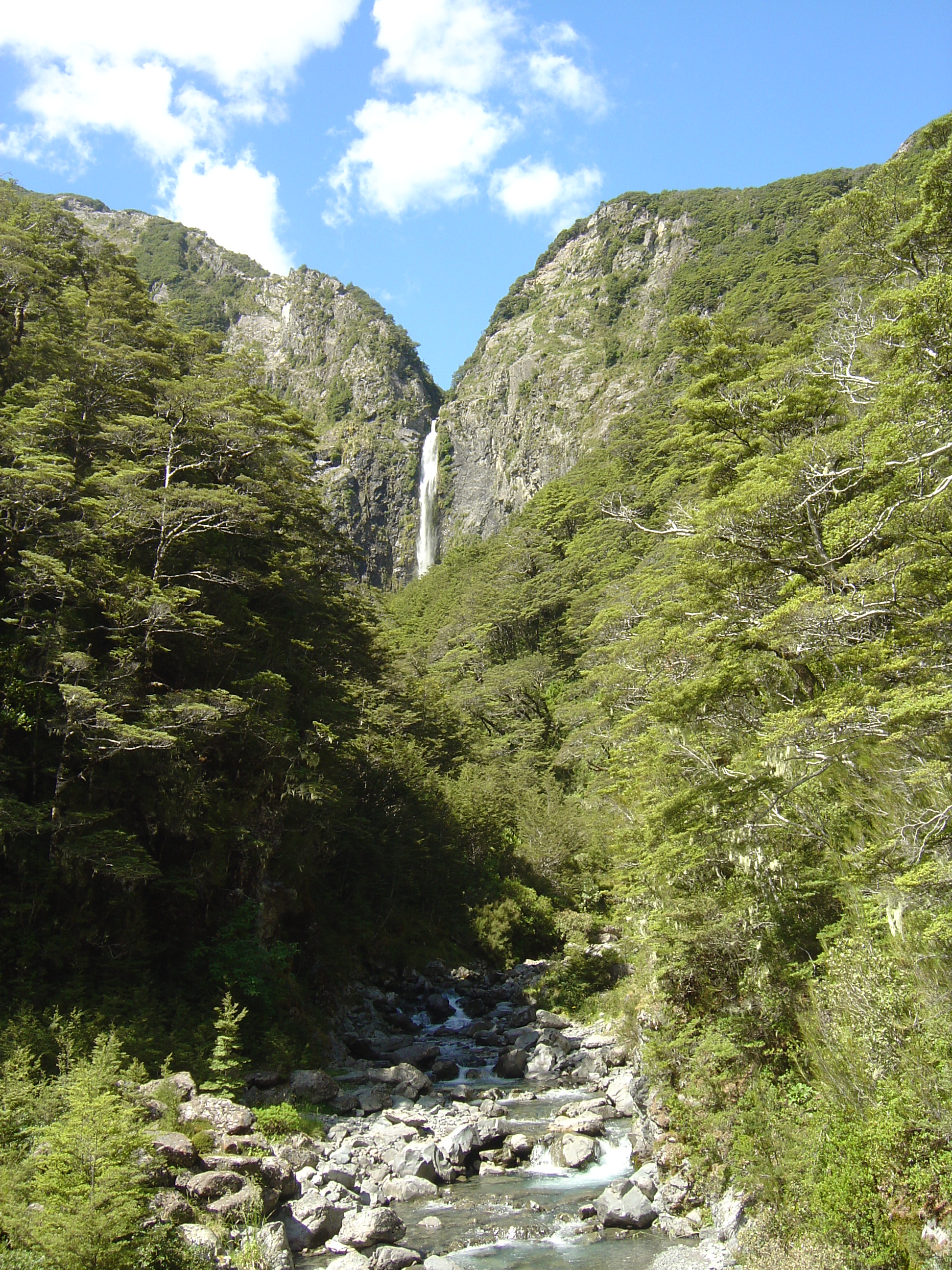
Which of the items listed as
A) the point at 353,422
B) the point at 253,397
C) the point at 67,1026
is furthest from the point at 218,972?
the point at 353,422

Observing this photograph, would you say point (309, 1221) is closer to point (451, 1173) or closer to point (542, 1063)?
point (451, 1173)

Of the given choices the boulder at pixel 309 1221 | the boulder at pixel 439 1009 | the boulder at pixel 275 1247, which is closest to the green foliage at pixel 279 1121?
the boulder at pixel 309 1221

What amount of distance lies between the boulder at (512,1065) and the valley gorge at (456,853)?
0.37 ft

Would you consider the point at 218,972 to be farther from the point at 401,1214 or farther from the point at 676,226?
the point at 676,226

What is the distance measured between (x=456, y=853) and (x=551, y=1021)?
11198 millimetres

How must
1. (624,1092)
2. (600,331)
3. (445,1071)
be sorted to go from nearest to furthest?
1. (624,1092)
2. (445,1071)
3. (600,331)

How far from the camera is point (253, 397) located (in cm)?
2198

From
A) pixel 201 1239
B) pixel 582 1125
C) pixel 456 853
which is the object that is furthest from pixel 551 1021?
pixel 201 1239

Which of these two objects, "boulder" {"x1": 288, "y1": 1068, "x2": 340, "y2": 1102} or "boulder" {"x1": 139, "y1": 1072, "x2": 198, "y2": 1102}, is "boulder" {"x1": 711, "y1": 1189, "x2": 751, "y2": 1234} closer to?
"boulder" {"x1": 139, "y1": 1072, "x2": 198, "y2": 1102}

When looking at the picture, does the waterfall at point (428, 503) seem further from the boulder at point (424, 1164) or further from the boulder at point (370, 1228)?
the boulder at point (370, 1228)

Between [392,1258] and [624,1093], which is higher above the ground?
[392,1258]

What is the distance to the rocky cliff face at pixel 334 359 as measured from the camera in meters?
98.2

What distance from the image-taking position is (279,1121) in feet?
37.9

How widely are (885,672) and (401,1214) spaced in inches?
367
